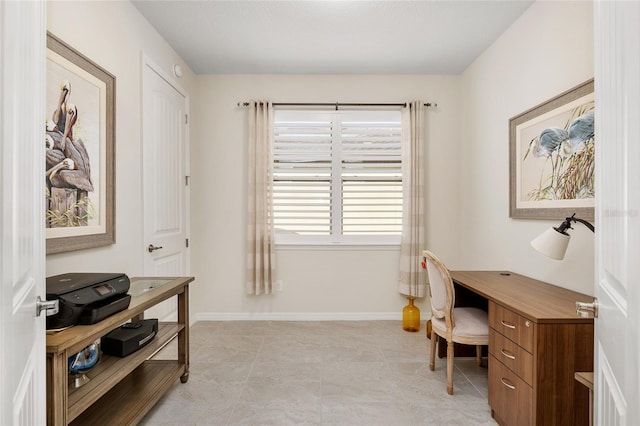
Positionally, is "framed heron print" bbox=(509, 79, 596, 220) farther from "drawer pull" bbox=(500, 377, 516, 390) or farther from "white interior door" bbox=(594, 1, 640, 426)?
"white interior door" bbox=(594, 1, 640, 426)

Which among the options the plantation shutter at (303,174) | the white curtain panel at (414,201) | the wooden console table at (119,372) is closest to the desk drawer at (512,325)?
the white curtain panel at (414,201)

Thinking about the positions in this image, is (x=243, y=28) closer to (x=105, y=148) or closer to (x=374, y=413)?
(x=105, y=148)

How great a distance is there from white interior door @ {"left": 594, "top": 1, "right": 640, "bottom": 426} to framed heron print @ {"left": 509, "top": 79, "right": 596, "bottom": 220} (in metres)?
1.26

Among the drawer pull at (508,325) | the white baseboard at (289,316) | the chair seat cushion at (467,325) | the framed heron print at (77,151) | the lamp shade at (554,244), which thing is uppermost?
the framed heron print at (77,151)

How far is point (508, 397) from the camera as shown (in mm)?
1817

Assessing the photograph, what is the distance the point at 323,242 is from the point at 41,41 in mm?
3021

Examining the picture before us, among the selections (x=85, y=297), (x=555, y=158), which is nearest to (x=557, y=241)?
(x=555, y=158)

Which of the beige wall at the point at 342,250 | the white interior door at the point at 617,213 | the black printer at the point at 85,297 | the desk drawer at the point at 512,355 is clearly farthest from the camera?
the beige wall at the point at 342,250

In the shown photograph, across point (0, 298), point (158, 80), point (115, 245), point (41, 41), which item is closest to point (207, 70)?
point (158, 80)

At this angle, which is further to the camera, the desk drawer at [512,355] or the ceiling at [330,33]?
the ceiling at [330,33]

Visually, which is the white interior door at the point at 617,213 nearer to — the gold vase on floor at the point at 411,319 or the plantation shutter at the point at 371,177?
the gold vase on floor at the point at 411,319

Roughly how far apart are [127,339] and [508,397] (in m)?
2.04

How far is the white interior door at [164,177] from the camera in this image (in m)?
2.73

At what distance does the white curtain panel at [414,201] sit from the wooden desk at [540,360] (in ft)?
5.38
